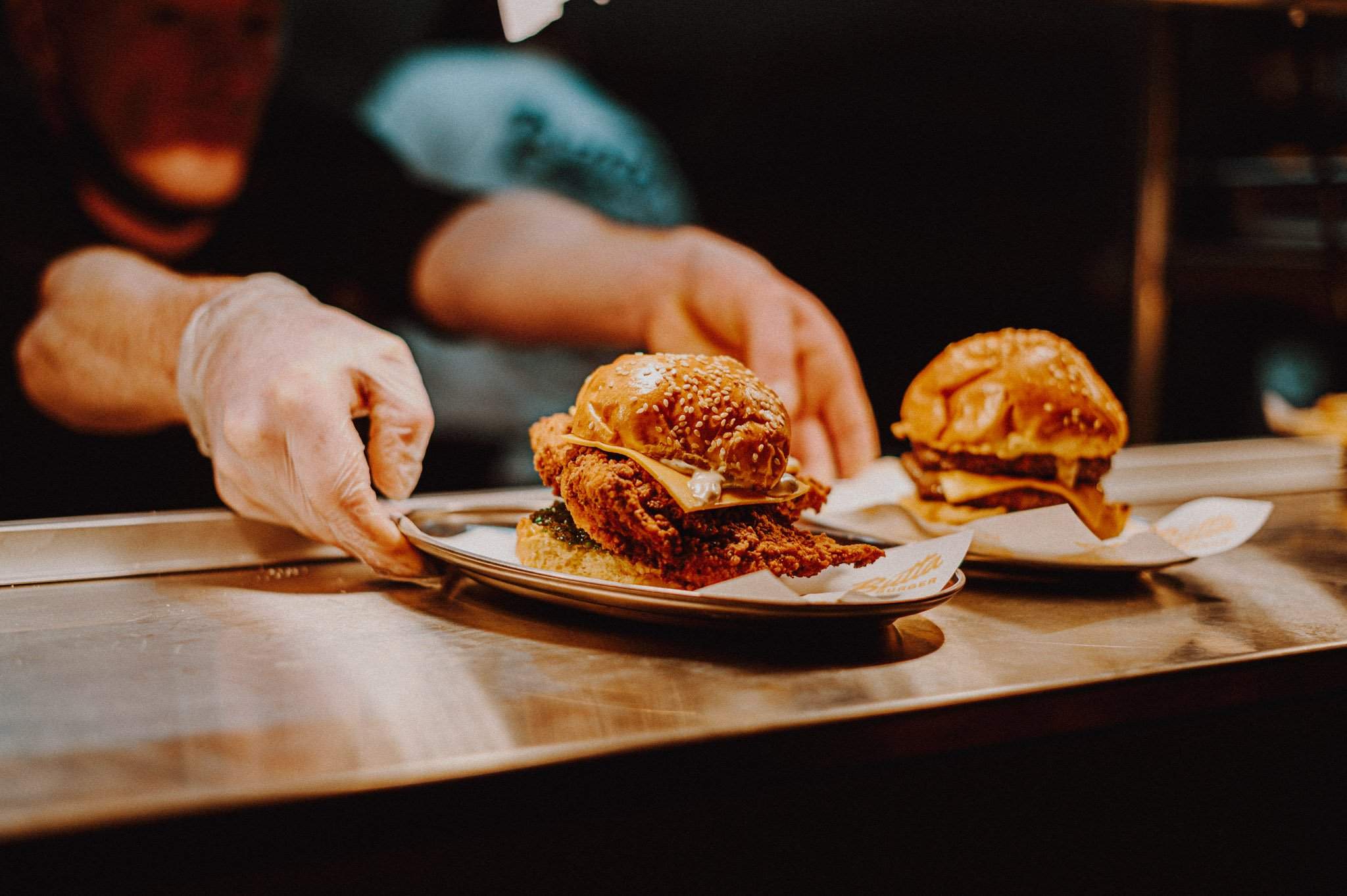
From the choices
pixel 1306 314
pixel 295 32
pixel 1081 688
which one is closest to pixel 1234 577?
pixel 1081 688

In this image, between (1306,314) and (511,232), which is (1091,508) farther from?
(1306,314)

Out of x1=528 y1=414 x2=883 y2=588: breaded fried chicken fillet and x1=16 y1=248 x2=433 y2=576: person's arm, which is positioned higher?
x1=16 y1=248 x2=433 y2=576: person's arm

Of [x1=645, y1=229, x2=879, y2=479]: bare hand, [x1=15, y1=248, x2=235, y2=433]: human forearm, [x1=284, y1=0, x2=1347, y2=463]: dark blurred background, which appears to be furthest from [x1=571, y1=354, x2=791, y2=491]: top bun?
[x1=284, y1=0, x2=1347, y2=463]: dark blurred background

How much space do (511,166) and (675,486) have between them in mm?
1829

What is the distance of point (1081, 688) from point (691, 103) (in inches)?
83.0

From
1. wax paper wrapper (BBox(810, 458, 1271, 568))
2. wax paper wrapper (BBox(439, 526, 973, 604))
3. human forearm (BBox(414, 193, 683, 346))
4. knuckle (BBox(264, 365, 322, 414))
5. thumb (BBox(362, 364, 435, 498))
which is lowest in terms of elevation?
wax paper wrapper (BBox(810, 458, 1271, 568))

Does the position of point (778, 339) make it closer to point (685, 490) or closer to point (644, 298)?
point (644, 298)

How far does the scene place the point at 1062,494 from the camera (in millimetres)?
1636

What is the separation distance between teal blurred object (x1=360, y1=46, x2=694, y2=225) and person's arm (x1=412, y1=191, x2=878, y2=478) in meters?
0.06

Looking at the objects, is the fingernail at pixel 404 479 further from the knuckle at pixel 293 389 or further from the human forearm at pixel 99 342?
the human forearm at pixel 99 342

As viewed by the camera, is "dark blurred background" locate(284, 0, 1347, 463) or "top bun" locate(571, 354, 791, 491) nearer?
"top bun" locate(571, 354, 791, 491)

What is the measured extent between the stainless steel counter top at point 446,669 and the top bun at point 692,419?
0.72 ft

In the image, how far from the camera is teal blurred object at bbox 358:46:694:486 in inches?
107

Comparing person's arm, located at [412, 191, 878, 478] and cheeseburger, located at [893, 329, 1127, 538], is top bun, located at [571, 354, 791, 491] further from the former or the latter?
person's arm, located at [412, 191, 878, 478]
